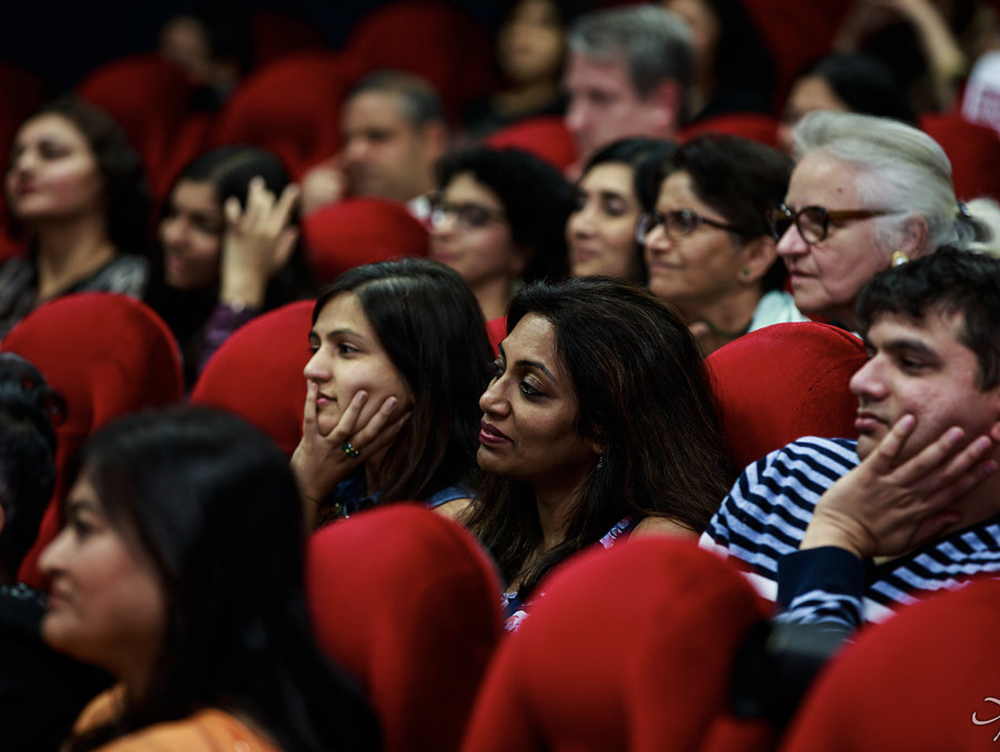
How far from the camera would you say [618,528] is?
1.53 meters

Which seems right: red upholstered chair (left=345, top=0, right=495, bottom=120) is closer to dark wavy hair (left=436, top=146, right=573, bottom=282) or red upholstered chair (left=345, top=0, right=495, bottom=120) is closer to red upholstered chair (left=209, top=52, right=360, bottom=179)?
red upholstered chair (left=209, top=52, right=360, bottom=179)

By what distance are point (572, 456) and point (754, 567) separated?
1.02 feet

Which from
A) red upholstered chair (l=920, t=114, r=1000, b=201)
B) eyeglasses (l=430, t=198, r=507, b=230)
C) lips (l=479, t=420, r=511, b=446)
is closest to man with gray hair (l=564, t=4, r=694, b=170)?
eyeglasses (l=430, t=198, r=507, b=230)

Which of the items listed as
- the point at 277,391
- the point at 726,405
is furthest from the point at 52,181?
the point at 726,405

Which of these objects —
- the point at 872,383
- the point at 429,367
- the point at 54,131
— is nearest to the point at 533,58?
the point at 54,131

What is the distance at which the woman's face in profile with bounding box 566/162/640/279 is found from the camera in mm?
2359

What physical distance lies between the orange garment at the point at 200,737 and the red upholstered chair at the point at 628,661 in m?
0.16

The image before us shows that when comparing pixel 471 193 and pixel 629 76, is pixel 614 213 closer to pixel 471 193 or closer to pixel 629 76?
pixel 471 193

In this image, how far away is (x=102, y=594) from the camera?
1.02 m

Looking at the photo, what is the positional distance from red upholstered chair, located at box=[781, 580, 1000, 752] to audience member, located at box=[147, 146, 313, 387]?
5.67ft

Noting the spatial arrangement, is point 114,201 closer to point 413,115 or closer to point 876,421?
point 413,115

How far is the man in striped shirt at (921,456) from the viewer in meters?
1.26

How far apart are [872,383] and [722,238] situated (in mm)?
858

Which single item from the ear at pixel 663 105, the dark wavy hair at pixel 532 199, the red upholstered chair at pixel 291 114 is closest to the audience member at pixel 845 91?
the ear at pixel 663 105
